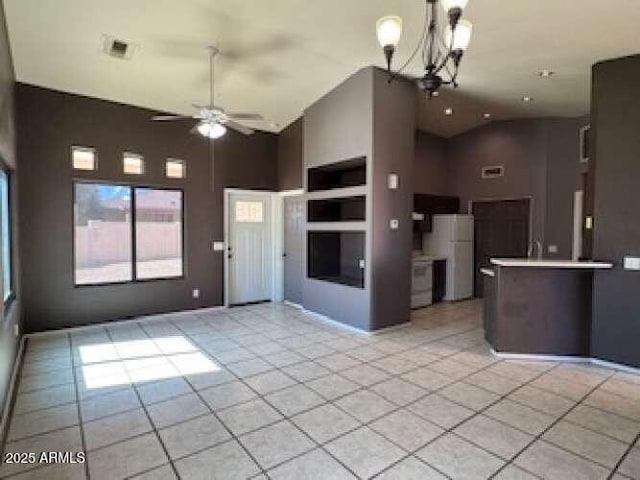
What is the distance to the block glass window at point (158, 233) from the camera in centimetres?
531

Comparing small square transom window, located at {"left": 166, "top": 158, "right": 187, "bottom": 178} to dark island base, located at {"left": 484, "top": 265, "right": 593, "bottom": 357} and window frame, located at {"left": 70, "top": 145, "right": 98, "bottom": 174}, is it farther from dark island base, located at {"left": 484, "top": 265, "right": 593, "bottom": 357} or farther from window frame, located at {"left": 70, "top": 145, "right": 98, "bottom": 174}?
dark island base, located at {"left": 484, "top": 265, "right": 593, "bottom": 357}

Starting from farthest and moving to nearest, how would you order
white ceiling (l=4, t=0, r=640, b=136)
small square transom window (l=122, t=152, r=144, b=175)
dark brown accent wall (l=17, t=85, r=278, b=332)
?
small square transom window (l=122, t=152, r=144, b=175)
dark brown accent wall (l=17, t=85, r=278, b=332)
white ceiling (l=4, t=0, r=640, b=136)

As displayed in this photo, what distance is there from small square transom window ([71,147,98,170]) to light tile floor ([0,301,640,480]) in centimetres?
224

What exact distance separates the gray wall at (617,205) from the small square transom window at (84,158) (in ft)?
19.7

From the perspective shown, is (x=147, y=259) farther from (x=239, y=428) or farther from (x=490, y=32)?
(x=490, y=32)

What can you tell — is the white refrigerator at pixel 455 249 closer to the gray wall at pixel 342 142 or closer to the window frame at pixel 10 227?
the gray wall at pixel 342 142

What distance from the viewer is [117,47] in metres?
3.84

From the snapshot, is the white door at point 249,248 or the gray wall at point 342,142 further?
the white door at point 249,248

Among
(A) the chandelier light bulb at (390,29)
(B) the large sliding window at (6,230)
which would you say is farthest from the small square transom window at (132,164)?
(A) the chandelier light bulb at (390,29)

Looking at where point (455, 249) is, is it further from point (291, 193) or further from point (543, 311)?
point (291, 193)

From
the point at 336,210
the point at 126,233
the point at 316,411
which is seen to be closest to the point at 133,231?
the point at 126,233

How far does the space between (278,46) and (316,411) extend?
3.71 m

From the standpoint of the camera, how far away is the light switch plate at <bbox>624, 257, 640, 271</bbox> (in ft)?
11.1

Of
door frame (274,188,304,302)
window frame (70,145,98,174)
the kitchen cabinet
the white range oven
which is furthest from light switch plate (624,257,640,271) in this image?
window frame (70,145,98,174)
